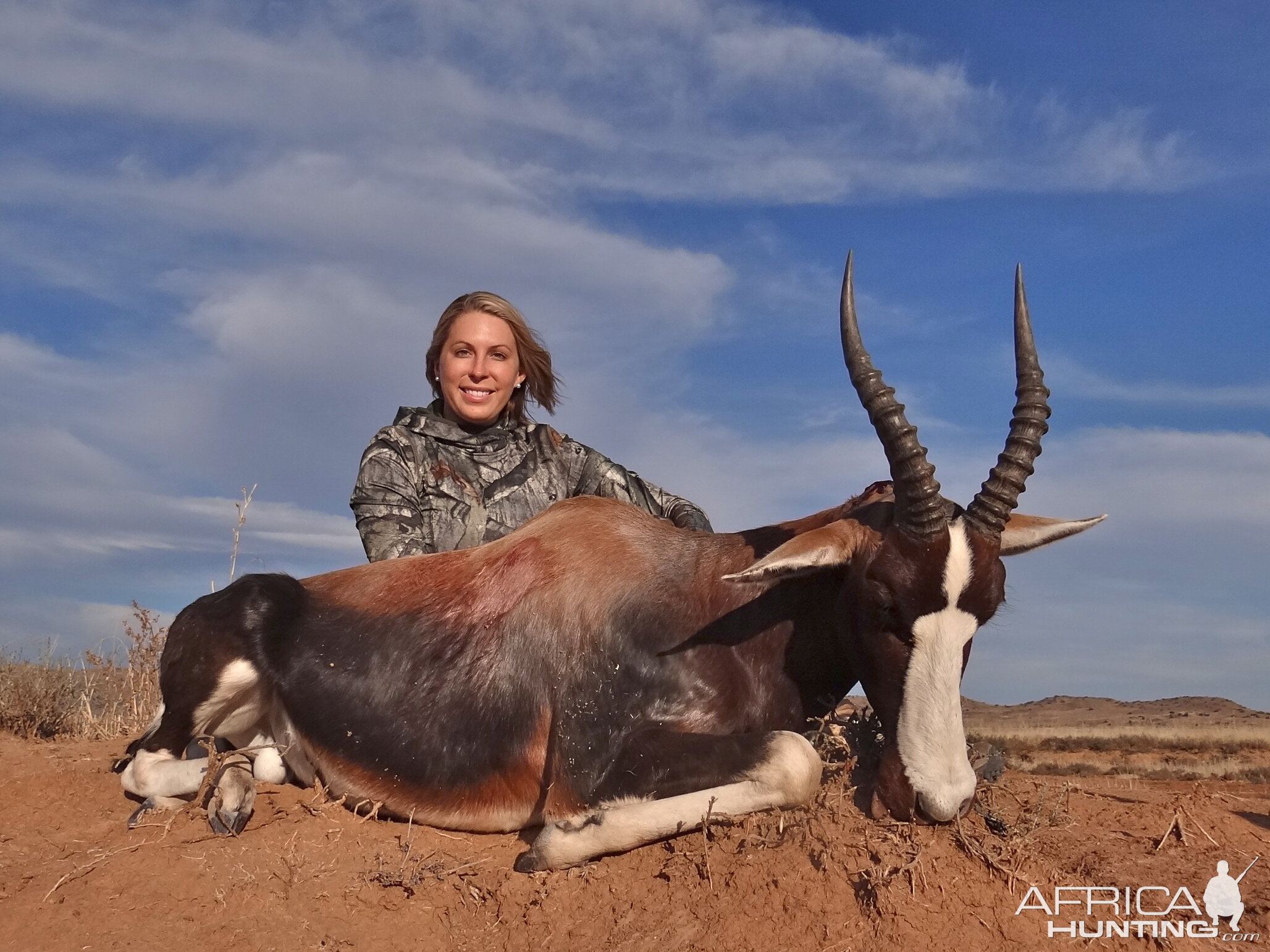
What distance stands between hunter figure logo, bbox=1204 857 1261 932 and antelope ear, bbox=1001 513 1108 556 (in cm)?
177

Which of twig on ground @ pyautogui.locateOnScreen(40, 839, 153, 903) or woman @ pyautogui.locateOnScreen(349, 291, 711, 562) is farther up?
woman @ pyautogui.locateOnScreen(349, 291, 711, 562)

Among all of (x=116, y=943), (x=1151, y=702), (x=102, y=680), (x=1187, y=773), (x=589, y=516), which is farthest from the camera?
(x=1151, y=702)

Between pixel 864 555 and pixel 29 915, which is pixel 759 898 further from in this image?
pixel 29 915

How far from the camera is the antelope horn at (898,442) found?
5.18 metres

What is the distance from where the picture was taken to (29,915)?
5.04 metres

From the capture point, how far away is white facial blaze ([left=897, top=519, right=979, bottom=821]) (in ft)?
15.8

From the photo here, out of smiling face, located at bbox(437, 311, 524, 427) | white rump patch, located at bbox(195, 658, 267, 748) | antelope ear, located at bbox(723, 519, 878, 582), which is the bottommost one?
white rump patch, located at bbox(195, 658, 267, 748)

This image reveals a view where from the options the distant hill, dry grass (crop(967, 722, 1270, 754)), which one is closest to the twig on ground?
dry grass (crop(967, 722, 1270, 754))

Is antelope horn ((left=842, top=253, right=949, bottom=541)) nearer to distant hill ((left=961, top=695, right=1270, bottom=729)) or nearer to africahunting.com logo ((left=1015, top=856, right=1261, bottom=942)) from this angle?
africahunting.com logo ((left=1015, top=856, right=1261, bottom=942))

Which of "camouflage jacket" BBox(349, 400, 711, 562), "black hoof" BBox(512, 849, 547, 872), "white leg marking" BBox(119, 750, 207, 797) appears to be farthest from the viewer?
"camouflage jacket" BBox(349, 400, 711, 562)

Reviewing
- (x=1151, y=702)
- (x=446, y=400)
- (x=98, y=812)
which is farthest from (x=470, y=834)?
(x=1151, y=702)

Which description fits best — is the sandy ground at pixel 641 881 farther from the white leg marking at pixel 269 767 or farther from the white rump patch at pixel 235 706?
the white rump patch at pixel 235 706

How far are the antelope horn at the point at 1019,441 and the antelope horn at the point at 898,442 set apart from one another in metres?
0.23

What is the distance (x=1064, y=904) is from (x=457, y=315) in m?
6.78
